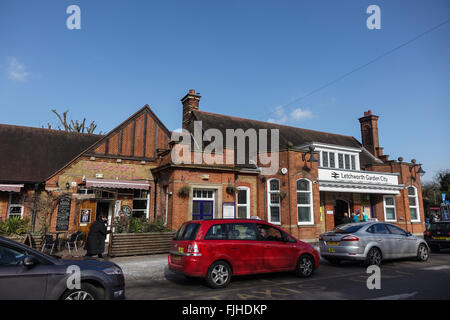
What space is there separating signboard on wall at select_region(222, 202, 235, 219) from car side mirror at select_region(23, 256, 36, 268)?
10.9m

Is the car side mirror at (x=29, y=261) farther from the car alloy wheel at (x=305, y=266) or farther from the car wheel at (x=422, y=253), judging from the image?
the car wheel at (x=422, y=253)

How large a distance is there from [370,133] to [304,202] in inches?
505

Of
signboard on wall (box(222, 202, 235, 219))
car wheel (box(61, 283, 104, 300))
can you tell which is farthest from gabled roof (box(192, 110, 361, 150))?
car wheel (box(61, 283, 104, 300))

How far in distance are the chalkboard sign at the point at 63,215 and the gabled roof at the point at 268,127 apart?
9.42m

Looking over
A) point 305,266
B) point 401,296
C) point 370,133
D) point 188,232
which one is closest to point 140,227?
point 188,232

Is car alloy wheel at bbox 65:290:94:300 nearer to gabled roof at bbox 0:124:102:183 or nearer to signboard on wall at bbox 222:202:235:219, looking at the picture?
signboard on wall at bbox 222:202:235:219

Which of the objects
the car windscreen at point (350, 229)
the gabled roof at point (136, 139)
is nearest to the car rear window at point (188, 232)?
the car windscreen at point (350, 229)

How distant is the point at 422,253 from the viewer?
37.2ft

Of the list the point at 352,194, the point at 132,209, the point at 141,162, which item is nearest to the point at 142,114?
the point at 141,162

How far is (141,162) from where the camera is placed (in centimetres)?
1675

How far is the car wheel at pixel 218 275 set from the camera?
7.16 metres

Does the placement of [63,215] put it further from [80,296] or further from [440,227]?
[440,227]
